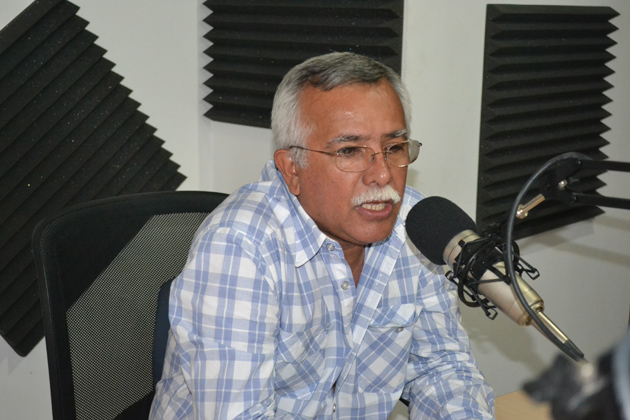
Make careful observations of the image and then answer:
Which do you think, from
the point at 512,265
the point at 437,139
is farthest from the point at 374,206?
the point at 437,139

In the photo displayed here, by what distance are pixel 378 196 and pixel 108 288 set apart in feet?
2.01

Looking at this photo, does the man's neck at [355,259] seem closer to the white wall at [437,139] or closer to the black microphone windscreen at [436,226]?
the black microphone windscreen at [436,226]

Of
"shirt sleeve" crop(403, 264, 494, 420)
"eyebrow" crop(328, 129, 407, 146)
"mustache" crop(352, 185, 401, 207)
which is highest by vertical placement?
"eyebrow" crop(328, 129, 407, 146)

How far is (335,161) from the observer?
1532 millimetres

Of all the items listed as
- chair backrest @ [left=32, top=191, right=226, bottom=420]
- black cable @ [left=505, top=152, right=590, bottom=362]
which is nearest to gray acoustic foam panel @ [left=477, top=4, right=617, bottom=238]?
chair backrest @ [left=32, top=191, right=226, bottom=420]

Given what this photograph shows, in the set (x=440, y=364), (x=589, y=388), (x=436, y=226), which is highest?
(x=589, y=388)

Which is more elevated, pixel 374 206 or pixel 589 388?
pixel 589 388

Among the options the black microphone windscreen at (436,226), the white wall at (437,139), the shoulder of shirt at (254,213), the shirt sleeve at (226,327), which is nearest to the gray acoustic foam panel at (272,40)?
the white wall at (437,139)

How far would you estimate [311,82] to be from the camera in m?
1.57

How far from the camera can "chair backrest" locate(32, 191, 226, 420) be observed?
4.62ft

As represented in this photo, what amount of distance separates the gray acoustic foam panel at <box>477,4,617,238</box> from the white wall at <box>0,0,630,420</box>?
2.5 inches

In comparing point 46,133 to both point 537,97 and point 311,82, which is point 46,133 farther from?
point 537,97

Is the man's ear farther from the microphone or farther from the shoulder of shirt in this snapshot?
the microphone

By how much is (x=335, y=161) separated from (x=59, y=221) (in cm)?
58
